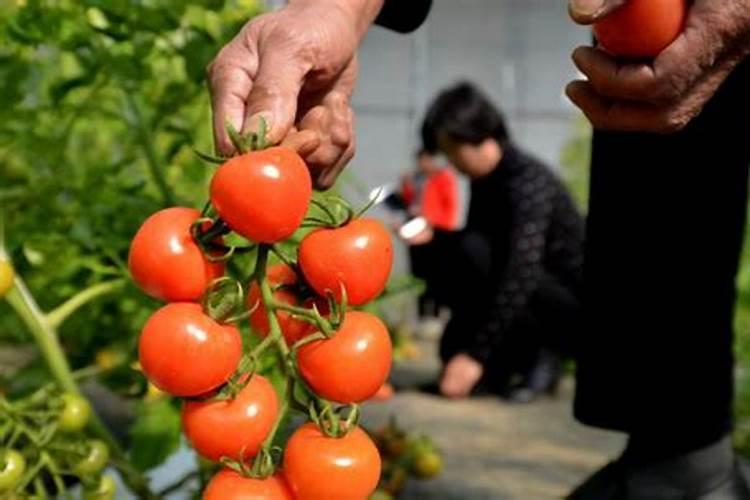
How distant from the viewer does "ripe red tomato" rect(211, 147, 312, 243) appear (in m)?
0.72

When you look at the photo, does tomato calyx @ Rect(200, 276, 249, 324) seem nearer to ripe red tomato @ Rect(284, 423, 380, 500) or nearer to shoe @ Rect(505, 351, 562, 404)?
ripe red tomato @ Rect(284, 423, 380, 500)

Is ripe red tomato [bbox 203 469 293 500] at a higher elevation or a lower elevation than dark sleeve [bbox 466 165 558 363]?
higher

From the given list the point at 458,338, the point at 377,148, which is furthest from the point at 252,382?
the point at 377,148

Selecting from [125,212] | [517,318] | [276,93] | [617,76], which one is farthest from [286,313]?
[517,318]

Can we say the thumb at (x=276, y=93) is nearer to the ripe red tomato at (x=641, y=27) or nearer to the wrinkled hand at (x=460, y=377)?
the ripe red tomato at (x=641, y=27)

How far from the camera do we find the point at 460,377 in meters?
3.35

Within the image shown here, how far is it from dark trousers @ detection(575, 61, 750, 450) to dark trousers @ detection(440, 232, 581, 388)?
203cm

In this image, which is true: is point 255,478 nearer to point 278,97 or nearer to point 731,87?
point 278,97

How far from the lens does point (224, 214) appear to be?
2.42 feet

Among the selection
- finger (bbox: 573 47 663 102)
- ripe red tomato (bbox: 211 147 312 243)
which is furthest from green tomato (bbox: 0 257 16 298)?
finger (bbox: 573 47 663 102)

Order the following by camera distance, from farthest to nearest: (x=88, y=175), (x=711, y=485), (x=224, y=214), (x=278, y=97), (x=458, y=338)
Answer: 1. (x=458, y=338)
2. (x=88, y=175)
3. (x=711, y=485)
4. (x=278, y=97)
5. (x=224, y=214)

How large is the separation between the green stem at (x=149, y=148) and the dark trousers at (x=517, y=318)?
81.5 inches

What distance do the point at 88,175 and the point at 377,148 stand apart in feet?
15.0

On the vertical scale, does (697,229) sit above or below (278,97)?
below
